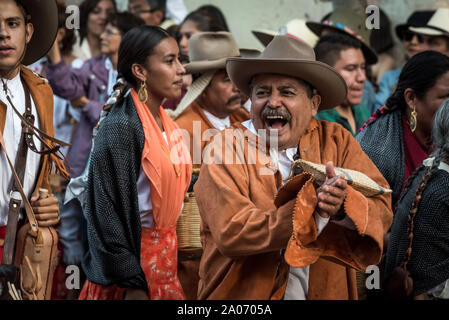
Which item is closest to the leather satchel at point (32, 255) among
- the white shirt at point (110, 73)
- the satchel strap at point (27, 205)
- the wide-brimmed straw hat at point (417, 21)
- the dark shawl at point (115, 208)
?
the satchel strap at point (27, 205)

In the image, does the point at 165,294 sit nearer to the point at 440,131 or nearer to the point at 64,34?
the point at 440,131

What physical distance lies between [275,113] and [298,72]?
0.25 meters

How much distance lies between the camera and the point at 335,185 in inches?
134

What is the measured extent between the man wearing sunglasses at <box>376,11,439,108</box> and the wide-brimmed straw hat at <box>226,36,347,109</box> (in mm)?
3606

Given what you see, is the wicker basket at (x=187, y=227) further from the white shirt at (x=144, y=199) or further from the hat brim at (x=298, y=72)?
the hat brim at (x=298, y=72)

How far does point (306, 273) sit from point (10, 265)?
1.46m

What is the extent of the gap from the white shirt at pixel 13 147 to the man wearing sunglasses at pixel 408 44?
442 centimetres

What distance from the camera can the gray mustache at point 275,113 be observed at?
12.9 ft

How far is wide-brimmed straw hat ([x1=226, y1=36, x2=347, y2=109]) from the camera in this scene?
12.9 feet

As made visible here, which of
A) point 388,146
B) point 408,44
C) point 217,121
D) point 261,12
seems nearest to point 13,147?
point 217,121

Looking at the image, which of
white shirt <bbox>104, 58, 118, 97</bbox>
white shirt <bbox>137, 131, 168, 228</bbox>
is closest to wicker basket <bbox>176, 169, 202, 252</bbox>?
white shirt <bbox>137, 131, 168, 228</bbox>
